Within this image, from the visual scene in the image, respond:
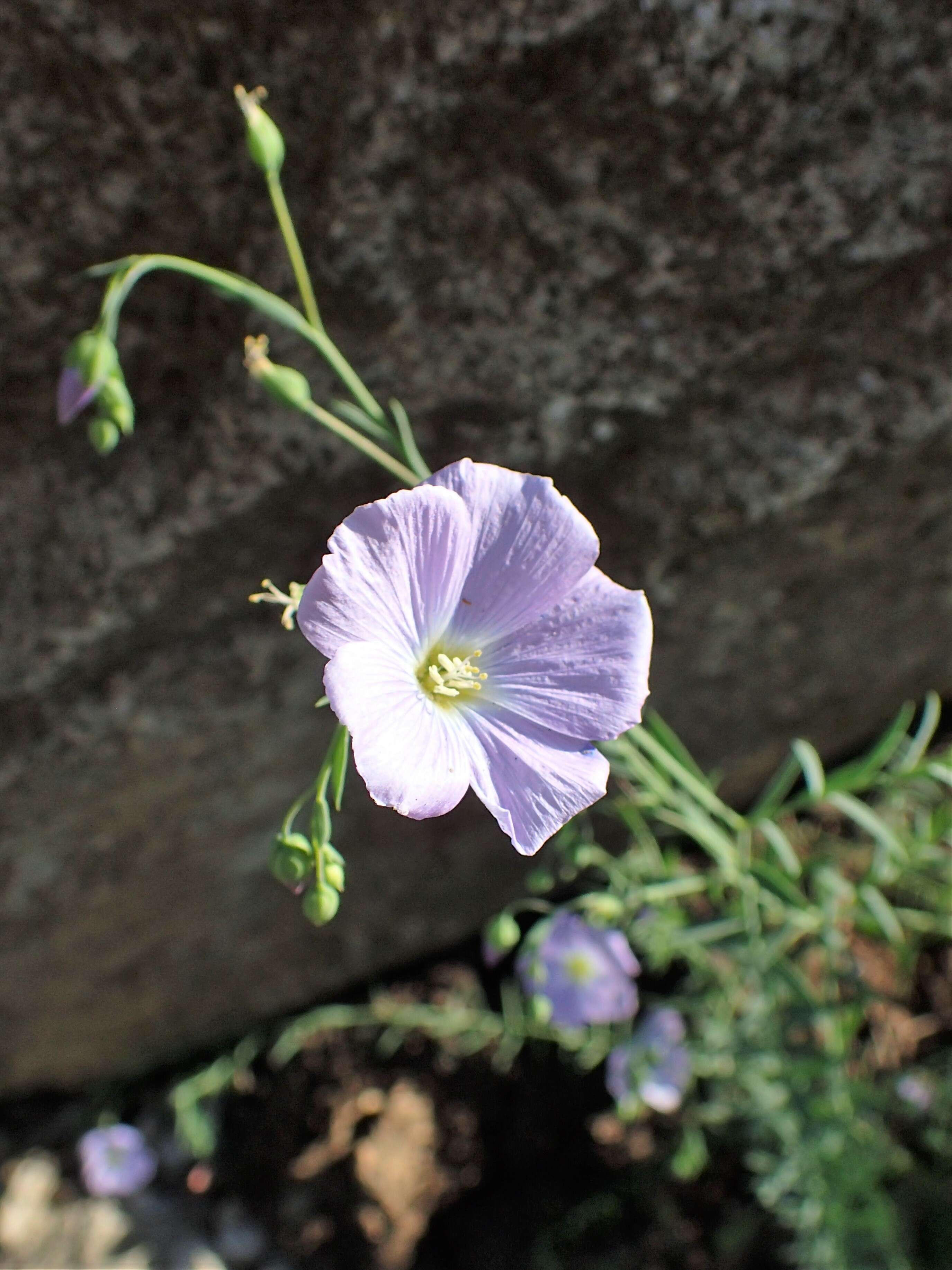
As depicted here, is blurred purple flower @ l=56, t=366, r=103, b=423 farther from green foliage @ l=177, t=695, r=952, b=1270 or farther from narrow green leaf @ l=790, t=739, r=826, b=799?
narrow green leaf @ l=790, t=739, r=826, b=799

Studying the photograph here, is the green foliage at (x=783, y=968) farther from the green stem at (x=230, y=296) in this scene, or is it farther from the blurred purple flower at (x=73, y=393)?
the blurred purple flower at (x=73, y=393)

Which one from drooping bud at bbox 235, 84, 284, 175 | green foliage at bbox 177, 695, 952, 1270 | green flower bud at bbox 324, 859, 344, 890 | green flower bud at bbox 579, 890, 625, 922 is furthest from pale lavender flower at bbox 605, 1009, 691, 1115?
drooping bud at bbox 235, 84, 284, 175

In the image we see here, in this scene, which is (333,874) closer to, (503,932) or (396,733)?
(396,733)

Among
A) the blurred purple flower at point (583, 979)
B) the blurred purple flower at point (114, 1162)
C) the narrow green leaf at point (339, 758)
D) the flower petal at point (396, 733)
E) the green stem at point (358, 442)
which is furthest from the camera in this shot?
the blurred purple flower at point (114, 1162)

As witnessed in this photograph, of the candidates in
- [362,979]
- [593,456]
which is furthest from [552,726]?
[362,979]

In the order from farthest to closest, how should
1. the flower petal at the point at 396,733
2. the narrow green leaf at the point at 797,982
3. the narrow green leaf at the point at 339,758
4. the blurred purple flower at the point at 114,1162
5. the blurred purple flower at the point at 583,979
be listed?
the blurred purple flower at the point at 114,1162, the blurred purple flower at the point at 583,979, the narrow green leaf at the point at 797,982, the narrow green leaf at the point at 339,758, the flower petal at the point at 396,733

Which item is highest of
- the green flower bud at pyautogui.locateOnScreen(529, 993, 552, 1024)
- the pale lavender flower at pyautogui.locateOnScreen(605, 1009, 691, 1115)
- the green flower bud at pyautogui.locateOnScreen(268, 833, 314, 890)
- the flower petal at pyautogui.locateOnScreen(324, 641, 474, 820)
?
the flower petal at pyautogui.locateOnScreen(324, 641, 474, 820)

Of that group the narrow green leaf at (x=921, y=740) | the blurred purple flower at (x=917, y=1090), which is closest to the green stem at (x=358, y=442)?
the narrow green leaf at (x=921, y=740)

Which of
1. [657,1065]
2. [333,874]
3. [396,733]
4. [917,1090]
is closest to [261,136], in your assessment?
[396,733]
